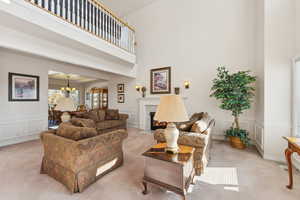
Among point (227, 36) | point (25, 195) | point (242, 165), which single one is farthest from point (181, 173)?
point (227, 36)

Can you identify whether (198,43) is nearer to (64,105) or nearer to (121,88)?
(121,88)

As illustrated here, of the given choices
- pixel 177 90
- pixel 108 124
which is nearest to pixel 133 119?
pixel 108 124

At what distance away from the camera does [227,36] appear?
3879 millimetres

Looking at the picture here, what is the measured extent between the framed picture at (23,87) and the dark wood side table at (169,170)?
442 cm

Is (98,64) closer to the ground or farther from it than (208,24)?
closer to the ground

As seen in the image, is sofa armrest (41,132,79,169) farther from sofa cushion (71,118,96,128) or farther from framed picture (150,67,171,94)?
framed picture (150,67,171,94)

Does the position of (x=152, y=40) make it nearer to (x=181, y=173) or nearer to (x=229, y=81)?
(x=229, y=81)

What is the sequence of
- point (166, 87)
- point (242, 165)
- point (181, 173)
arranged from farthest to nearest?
point (166, 87), point (242, 165), point (181, 173)

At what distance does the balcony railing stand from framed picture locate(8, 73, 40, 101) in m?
2.44

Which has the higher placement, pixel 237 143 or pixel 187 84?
pixel 187 84

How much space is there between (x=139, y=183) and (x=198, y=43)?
4321 mm

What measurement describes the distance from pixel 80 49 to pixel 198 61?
3565 mm

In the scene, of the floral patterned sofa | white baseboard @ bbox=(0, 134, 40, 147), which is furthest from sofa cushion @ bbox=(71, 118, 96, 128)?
white baseboard @ bbox=(0, 134, 40, 147)

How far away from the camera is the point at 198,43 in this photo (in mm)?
4301
